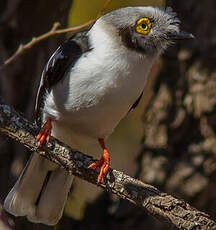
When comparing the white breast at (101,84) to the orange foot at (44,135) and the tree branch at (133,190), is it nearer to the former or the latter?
the orange foot at (44,135)

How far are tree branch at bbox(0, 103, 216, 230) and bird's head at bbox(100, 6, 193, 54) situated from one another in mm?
940

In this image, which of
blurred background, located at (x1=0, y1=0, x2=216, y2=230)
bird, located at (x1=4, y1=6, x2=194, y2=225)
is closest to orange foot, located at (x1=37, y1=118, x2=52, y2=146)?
bird, located at (x1=4, y1=6, x2=194, y2=225)

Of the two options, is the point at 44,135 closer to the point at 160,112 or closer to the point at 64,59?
the point at 64,59

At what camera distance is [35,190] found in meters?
4.19

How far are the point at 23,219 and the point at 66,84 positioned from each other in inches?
59.7

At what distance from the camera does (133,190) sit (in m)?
3.20

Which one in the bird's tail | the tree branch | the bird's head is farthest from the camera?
the bird's tail

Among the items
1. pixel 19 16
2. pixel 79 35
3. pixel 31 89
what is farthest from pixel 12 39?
pixel 79 35

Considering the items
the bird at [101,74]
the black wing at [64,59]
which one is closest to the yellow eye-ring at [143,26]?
the bird at [101,74]

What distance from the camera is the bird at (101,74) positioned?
11.5 feet

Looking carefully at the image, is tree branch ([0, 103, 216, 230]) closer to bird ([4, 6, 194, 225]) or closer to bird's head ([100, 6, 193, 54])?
bird ([4, 6, 194, 225])

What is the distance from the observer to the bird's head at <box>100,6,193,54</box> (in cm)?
362

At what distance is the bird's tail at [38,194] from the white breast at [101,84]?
26.0 inches

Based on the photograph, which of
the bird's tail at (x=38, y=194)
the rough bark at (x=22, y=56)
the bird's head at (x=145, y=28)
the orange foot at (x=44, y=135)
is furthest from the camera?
the rough bark at (x=22, y=56)
